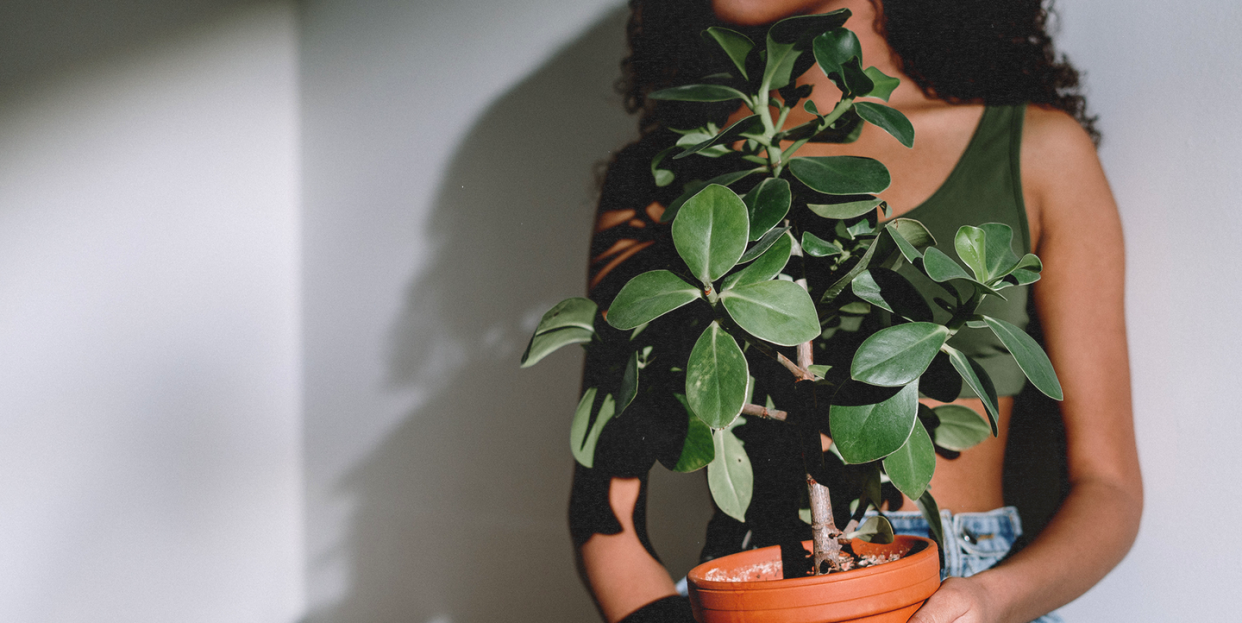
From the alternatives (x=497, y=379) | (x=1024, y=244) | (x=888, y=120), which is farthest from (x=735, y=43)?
(x=497, y=379)

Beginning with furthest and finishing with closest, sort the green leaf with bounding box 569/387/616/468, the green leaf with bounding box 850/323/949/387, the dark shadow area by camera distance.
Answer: the dark shadow area
the green leaf with bounding box 569/387/616/468
the green leaf with bounding box 850/323/949/387

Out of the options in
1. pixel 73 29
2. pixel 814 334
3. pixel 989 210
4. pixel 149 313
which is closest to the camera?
pixel 814 334

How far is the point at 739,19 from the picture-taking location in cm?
105

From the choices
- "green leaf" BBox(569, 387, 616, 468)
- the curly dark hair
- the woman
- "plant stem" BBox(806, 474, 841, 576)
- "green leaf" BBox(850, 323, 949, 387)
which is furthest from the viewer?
the curly dark hair

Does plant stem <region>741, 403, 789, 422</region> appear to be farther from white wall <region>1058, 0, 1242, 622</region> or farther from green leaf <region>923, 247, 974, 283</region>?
white wall <region>1058, 0, 1242, 622</region>

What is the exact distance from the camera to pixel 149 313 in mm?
1430

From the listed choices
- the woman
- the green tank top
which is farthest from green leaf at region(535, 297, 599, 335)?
the green tank top

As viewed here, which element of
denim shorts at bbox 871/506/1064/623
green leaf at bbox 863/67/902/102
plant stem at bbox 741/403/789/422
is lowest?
denim shorts at bbox 871/506/1064/623

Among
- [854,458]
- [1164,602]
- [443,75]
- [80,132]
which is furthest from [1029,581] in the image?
[80,132]

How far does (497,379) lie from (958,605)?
103 cm

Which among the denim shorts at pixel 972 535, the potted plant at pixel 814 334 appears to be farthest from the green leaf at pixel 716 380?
the denim shorts at pixel 972 535

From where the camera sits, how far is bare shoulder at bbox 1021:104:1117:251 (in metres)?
0.89

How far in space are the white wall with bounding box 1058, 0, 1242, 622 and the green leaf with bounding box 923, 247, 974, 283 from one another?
1.66ft

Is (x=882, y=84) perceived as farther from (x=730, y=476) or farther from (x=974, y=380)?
(x=730, y=476)
